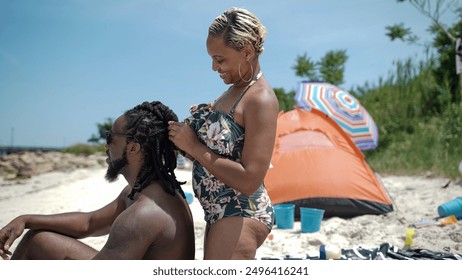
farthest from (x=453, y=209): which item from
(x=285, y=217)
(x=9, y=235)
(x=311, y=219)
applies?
(x=9, y=235)

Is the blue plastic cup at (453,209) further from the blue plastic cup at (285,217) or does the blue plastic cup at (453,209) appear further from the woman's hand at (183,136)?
the woman's hand at (183,136)

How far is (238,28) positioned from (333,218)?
3691 millimetres

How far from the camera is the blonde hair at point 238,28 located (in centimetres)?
191

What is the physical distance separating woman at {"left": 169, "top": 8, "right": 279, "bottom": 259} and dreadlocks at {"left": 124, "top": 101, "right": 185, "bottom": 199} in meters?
0.12

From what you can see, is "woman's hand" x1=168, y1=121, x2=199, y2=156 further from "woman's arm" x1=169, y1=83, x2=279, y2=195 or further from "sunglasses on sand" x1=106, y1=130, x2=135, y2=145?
"sunglasses on sand" x1=106, y1=130, x2=135, y2=145

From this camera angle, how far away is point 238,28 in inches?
75.4

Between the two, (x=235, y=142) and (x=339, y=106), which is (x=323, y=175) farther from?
(x=235, y=142)

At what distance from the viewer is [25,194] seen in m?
Answer: 7.33

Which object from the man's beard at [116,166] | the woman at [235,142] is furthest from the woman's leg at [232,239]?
the man's beard at [116,166]

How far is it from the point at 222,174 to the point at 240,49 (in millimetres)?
507

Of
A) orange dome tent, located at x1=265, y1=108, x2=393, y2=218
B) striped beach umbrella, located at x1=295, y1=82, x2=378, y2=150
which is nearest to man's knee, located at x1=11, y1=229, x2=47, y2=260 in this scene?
orange dome tent, located at x1=265, y1=108, x2=393, y2=218

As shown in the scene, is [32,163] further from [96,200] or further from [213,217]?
[213,217]

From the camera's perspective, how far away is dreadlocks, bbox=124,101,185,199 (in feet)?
6.66

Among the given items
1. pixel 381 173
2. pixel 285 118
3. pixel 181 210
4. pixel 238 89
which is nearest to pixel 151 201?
pixel 181 210
